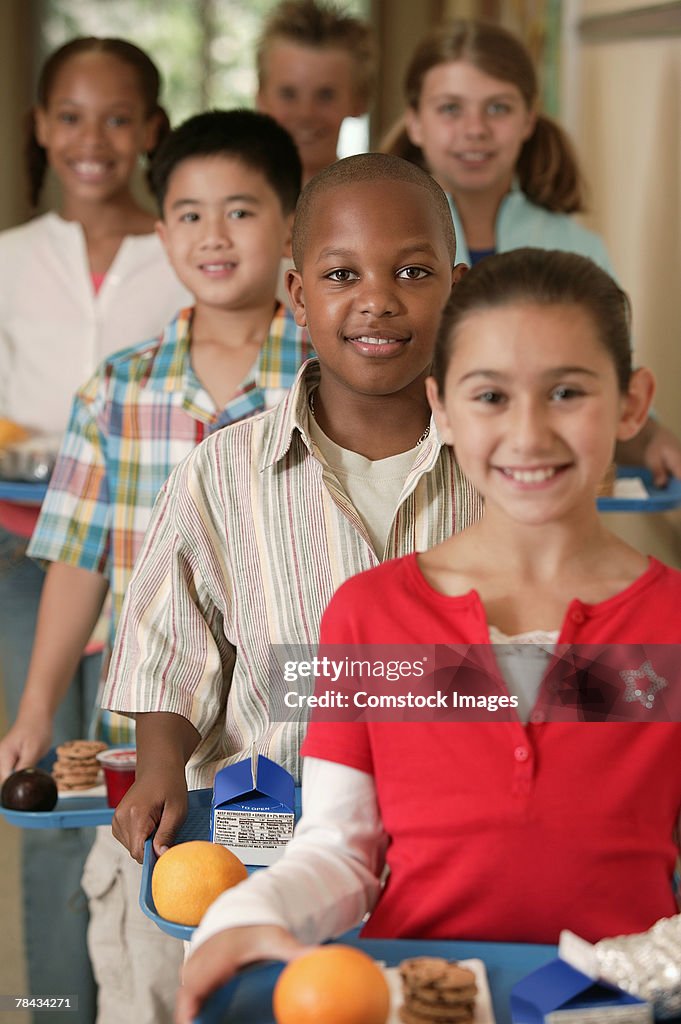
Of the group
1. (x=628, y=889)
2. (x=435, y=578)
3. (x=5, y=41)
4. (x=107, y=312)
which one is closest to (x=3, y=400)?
(x=107, y=312)

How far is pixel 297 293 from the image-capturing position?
42.6 inches

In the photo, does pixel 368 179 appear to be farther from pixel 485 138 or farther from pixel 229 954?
pixel 485 138

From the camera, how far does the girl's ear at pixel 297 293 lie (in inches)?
42.0

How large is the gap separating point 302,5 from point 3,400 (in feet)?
3.11

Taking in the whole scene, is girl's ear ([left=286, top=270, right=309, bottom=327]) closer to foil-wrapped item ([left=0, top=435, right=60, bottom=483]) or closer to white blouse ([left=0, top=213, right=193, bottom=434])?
foil-wrapped item ([left=0, top=435, right=60, bottom=483])

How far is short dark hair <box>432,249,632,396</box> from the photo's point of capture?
0.81 meters

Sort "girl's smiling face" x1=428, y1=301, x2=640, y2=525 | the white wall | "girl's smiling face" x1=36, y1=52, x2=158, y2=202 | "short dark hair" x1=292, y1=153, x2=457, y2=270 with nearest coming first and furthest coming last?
1. "girl's smiling face" x1=428, y1=301, x2=640, y2=525
2. "short dark hair" x1=292, y1=153, x2=457, y2=270
3. "girl's smiling face" x1=36, y1=52, x2=158, y2=202
4. the white wall

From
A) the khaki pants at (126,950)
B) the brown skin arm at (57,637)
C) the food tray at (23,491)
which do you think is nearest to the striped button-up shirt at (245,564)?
the khaki pants at (126,950)

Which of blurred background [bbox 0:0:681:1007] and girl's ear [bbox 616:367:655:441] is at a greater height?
blurred background [bbox 0:0:681:1007]

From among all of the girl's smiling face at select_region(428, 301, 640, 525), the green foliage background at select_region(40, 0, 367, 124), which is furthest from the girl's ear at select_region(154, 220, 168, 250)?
the green foliage background at select_region(40, 0, 367, 124)

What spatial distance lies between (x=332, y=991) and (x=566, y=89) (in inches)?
145

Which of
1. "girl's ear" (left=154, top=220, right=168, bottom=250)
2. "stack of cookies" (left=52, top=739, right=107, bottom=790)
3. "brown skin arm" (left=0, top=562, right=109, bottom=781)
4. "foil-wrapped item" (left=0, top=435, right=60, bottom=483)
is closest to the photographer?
"stack of cookies" (left=52, top=739, right=107, bottom=790)

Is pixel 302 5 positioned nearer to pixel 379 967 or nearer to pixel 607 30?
pixel 607 30

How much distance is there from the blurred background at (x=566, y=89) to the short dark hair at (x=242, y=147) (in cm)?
115
